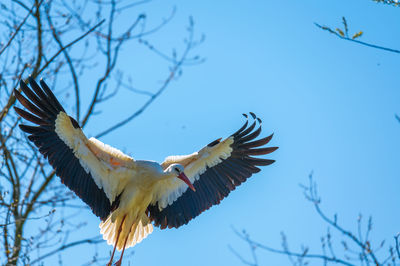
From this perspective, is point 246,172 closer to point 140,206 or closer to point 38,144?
point 140,206

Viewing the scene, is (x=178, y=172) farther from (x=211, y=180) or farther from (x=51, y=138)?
(x=51, y=138)

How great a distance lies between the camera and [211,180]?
8.50 m

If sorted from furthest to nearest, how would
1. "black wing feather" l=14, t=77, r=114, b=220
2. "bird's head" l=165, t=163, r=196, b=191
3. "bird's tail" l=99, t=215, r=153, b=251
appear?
"bird's tail" l=99, t=215, r=153, b=251 < "bird's head" l=165, t=163, r=196, b=191 < "black wing feather" l=14, t=77, r=114, b=220

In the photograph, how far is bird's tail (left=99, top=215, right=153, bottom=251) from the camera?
26.6 feet

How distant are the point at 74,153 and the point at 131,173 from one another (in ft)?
2.49

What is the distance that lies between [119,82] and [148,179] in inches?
108

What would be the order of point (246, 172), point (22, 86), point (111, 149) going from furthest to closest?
point (246, 172), point (111, 149), point (22, 86)

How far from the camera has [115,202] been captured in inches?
317

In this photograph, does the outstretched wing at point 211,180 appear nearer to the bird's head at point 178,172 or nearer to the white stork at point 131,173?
the white stork at point 131,173

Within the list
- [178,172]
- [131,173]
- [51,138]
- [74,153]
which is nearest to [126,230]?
[131,173]

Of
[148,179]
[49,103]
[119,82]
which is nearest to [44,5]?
[119,82]

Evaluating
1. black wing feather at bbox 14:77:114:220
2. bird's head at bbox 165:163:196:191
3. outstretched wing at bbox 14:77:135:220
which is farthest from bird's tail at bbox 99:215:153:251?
bird's head at bbox 165:163:196:191

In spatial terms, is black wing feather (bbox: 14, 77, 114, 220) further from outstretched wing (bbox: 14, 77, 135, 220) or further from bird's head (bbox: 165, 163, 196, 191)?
bird's head (bbox: 165, 163, 196, 191)

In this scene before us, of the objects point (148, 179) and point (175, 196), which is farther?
point (175, 196)
